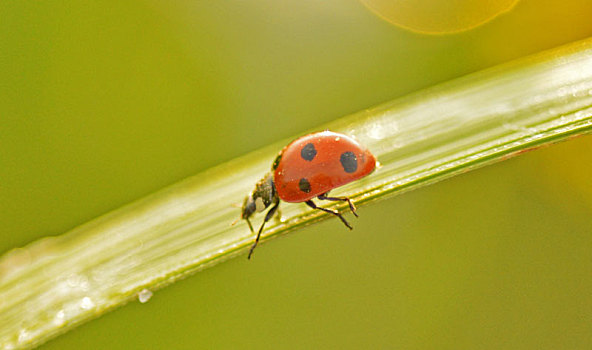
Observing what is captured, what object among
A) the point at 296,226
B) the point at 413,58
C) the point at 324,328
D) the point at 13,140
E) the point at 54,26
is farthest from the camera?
the point at 413,58

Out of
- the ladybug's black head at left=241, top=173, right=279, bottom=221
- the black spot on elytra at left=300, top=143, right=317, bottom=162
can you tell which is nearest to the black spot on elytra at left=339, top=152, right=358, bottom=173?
the black spot on elytra at left=300, top=143, right=317, bottom=162

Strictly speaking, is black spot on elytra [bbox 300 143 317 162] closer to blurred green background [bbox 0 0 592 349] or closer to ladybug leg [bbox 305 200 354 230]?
ladybug leg [bbox 305 200 354 230]

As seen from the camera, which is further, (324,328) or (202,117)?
(202,117)

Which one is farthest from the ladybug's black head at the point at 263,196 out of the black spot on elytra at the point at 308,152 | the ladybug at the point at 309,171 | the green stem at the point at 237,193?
the green stem at the point at 237,193

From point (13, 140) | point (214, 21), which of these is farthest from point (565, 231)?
point (13, 140)

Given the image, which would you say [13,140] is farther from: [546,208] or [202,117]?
[546,208]

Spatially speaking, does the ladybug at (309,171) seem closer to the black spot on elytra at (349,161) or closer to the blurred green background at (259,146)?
the black spot on elytra at (349,161)

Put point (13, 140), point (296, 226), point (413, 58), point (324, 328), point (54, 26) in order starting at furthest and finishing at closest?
point (413, 58)
point (54, 26)
point (13, 140)
point (324, 328)
point (296, 226)
